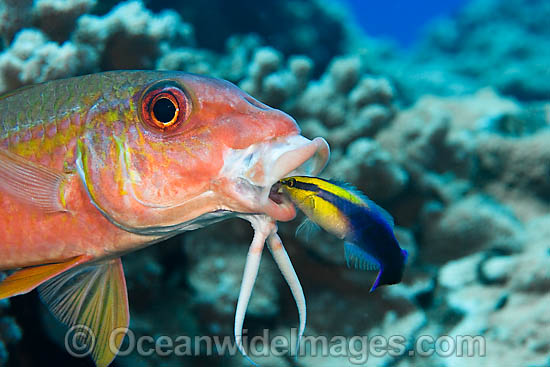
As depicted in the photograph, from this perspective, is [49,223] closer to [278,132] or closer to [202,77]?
[202,77]

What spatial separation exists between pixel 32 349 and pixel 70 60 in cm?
207

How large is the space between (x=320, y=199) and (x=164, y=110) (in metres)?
0.70

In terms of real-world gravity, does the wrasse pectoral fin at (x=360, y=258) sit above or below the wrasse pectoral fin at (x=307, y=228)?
below

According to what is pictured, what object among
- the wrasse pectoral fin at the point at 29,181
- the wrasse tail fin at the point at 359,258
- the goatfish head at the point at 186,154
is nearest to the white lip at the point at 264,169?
the goatfish head at the point at 186,154

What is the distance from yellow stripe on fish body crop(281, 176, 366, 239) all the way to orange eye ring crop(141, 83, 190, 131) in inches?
18.9

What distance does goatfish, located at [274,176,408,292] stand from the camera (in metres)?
1.36

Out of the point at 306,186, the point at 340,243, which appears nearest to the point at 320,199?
the point at 306,186

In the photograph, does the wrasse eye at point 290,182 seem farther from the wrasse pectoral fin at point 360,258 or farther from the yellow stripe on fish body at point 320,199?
the wrasse pectoral fin at point 360,258

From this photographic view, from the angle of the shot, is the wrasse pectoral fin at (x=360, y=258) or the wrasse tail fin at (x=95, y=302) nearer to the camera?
the wrasse pectoral fin at (x=360, y=258)

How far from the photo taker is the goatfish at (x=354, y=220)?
1.36 meters

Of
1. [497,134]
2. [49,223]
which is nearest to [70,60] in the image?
[49,223]

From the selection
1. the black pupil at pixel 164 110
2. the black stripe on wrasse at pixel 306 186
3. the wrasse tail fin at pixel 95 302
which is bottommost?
the wrasse tail fin at pixel 95 302

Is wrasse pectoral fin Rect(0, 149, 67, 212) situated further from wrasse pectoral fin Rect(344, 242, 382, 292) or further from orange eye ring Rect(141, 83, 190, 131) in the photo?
wrasse pectoral fin Rect(344, 242, 382, 292)

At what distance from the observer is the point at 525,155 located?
146 inches
